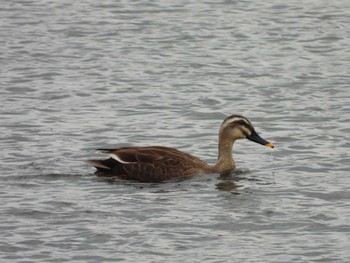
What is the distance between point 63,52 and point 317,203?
9252 millimetres

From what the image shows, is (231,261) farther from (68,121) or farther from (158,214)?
(68,121)

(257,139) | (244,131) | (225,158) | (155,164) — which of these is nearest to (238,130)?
(244,131)

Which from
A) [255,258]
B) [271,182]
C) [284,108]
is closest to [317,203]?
[271,182]

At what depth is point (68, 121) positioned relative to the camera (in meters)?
17.9

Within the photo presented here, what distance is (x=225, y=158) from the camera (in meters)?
16.0

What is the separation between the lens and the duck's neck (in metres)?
15.9

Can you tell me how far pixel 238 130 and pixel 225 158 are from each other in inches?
16.5

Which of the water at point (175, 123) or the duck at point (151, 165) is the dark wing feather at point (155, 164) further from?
the water at point (175, 123)

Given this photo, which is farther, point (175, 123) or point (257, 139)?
point (175, 123)

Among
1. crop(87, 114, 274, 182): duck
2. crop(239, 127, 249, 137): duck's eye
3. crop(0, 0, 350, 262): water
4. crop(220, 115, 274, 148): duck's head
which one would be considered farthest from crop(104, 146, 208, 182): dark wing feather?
crop(239, 127, 249, 137): duck's eye

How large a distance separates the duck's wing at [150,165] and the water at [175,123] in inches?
8.1

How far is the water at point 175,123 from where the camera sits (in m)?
12.8

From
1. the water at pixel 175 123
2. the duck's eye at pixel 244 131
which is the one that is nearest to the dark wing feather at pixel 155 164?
the water at pixel 175 123

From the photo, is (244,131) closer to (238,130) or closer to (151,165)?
(238,130)
